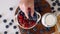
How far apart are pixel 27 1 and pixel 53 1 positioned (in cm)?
22

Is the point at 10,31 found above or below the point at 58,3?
below

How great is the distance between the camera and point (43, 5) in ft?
2.92

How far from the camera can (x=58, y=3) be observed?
944 mm

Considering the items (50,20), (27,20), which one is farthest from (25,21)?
(50,20)

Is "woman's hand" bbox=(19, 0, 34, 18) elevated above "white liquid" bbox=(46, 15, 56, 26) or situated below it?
above

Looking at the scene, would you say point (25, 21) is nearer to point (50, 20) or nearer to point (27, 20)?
point (27, 20)

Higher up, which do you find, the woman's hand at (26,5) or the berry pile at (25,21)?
the woman's hand at (26,5)

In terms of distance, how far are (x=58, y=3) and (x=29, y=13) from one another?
8.4 inches

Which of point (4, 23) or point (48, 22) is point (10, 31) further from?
point (48, 22)

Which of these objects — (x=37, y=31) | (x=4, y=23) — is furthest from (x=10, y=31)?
(x=37, y=31)

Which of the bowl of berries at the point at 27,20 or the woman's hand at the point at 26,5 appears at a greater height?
the woman's hand at the point at 26,5

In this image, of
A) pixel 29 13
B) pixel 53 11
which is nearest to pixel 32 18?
pixel 29 13

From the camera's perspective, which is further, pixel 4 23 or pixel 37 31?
pixel 4 23

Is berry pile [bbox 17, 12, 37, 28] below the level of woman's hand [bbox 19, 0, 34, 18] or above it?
below
